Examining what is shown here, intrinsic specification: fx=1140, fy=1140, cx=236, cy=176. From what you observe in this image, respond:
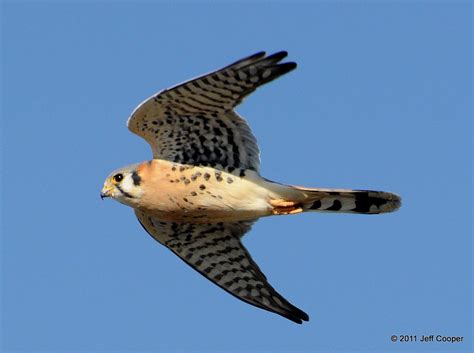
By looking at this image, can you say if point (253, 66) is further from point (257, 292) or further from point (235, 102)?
point (257, 292)

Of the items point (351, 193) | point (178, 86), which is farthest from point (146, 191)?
point (351, 193)

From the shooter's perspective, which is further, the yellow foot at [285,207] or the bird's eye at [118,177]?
the bird's eye at [118,177]

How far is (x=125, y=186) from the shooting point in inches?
484

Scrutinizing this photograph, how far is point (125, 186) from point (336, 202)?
7.47 feet

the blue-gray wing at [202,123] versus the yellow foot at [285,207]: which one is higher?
the blue-gray wing at [202,123]

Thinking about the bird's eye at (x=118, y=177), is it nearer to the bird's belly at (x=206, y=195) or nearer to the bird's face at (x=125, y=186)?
the bird's face at (x=125, y=186)

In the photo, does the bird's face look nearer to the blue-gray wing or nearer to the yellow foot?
A: the blue-gray wing

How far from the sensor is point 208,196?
476 inches

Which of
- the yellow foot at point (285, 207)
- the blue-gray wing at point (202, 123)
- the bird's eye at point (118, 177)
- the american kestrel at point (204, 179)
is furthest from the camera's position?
the bird's eye at point (118, 177)

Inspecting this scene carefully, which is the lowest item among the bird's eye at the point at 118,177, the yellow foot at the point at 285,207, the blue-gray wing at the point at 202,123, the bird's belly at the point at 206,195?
the yellow foot at the point at 285,207

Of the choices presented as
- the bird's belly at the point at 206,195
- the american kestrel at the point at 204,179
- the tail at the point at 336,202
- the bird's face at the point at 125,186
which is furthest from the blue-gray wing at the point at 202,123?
the tail at the point at 336,202

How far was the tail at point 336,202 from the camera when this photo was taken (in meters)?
12.1

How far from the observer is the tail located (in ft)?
39.7

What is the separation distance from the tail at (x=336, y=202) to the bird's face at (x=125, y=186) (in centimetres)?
148
